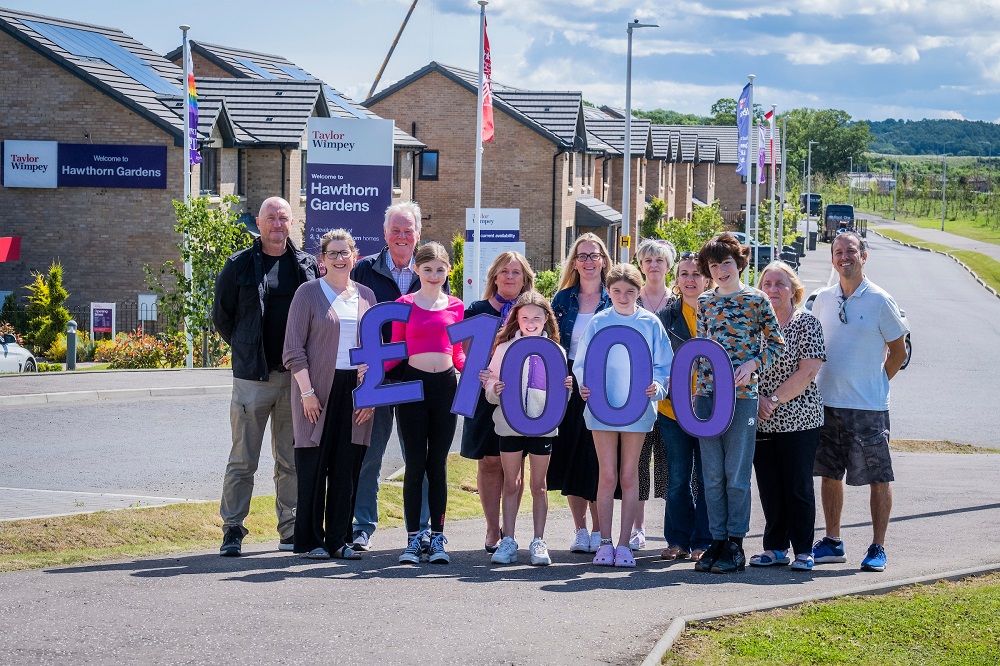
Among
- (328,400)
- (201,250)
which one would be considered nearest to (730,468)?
(328,400)

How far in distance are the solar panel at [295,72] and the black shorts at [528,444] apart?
4544cm

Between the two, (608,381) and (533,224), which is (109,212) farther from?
(608,381)

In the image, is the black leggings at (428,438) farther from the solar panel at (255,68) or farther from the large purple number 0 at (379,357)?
the solar panel at (255,68)

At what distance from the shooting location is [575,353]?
28.5ft

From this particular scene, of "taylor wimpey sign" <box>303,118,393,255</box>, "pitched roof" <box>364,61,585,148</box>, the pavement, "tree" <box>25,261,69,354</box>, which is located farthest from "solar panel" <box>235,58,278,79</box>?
the pavement

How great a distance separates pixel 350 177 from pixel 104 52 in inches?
667

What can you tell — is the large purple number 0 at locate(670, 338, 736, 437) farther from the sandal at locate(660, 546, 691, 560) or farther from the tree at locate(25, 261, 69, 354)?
the tree at locate(25, 261, 69, 354)

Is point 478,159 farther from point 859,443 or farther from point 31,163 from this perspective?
point 859,443

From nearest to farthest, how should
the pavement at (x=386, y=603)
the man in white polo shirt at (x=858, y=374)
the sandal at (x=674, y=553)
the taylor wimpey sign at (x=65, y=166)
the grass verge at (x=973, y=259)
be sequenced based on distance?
the pavement at (x=386, y=603), the man in white polo shirt at (x=858, y=374), the sandal at (x=674, y=553), the taylor wimpey sign at (x=65, y=166), the grass verge at (x=973, y=259)

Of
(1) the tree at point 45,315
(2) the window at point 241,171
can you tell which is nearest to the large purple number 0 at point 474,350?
(1) the tree at point 45,315

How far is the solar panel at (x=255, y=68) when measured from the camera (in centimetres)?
4888

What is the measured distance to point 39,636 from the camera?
20.2 feet

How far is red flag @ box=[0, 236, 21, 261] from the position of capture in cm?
3325

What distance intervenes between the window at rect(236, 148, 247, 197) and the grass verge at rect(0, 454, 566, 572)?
87.9 ft
